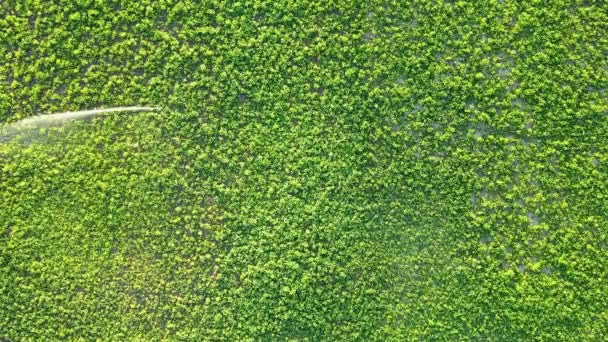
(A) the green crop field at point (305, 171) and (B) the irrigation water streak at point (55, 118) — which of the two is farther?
(B) the irrigation water streak at point (55, 118)

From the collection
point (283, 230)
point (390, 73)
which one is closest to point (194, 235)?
point (283, 230)

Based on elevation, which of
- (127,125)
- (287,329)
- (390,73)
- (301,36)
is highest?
(301,36)

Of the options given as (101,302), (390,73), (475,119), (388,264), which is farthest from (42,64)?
(475,119)

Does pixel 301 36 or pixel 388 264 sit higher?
pixel 301 36

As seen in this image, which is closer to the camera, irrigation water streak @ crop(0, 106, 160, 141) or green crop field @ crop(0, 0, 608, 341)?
green crop field @ crop(0, 0, 608, 341)

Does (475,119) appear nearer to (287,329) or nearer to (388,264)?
(388,264)

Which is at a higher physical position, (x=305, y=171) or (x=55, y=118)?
(x=55, y=118)
